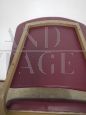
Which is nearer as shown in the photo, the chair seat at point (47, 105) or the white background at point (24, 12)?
the chair seat at point (47, 105)

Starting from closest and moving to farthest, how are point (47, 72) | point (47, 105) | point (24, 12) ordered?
1. point (47, 105)
2. point (47, 72)
3. point (24, 12)

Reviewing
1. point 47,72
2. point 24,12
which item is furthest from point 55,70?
point 24,12

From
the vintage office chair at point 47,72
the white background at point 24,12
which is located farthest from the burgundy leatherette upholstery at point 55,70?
the white background at point 24,12

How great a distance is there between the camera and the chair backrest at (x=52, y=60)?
85 centimetres

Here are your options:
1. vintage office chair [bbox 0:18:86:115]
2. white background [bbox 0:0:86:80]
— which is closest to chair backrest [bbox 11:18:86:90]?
vintage office chair [bbox 0:18:86:115]

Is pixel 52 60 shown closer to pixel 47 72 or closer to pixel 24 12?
pixel 47 72

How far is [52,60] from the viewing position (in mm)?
888

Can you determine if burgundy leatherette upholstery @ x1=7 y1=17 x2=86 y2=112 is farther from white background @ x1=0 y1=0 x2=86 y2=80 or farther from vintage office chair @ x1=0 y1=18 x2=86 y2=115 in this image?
white background @ x1=0 y1=0 x2=86 y2=80

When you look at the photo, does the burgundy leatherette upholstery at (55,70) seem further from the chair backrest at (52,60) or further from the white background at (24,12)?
the white background at (24,12)

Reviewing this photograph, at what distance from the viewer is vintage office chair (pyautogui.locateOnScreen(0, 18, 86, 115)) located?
739 millimetres

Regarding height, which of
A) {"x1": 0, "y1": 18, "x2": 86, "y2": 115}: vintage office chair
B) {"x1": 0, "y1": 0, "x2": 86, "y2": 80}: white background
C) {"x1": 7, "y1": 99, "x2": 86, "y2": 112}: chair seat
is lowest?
{"x1": 7, "y1": 99, "x2": 86, "y2": 112}: chair seat

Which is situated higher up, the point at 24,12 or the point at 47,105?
the point at 24,12

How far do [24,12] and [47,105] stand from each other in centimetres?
94

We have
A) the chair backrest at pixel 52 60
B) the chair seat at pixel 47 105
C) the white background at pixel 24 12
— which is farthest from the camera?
the white background at pixel 24 12
